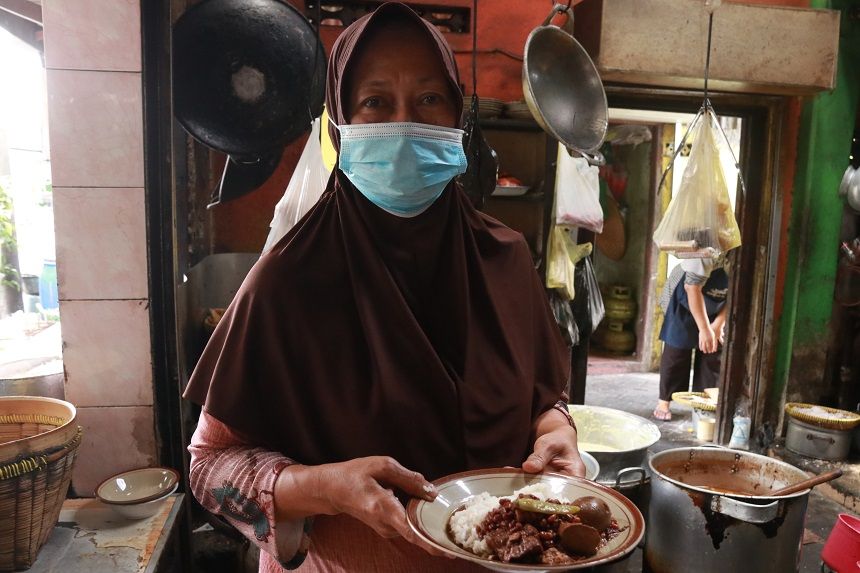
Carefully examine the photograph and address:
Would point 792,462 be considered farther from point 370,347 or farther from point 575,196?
point 370,347

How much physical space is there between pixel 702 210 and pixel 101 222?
3211mm

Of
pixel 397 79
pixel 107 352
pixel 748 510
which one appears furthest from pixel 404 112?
pixel 748 510

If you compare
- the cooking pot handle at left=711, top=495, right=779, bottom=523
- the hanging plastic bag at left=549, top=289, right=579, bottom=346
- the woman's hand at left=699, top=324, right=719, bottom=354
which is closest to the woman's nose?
the cooking pot handle at left=711, top=495, right=779, bottom=523

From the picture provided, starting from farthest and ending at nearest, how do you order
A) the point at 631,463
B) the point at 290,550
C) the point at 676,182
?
the point at 676,182 → the point at 631,463 → the point at 290,550

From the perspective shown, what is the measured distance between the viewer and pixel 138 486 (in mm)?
2336

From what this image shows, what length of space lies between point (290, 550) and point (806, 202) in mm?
4311

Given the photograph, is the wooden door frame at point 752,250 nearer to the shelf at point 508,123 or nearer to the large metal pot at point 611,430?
the shelf at point 508,123

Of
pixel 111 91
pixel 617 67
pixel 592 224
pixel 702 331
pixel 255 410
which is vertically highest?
pixel 617 67

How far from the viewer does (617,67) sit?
3.40 m

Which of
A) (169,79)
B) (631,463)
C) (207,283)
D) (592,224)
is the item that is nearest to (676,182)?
(592,224)

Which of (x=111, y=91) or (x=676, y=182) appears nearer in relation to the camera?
(x=111, y=91)

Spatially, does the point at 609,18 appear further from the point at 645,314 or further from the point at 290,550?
the point at 645,314

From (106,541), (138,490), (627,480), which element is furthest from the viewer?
(627,480)

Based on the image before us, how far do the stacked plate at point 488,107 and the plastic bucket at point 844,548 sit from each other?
8.93ft
